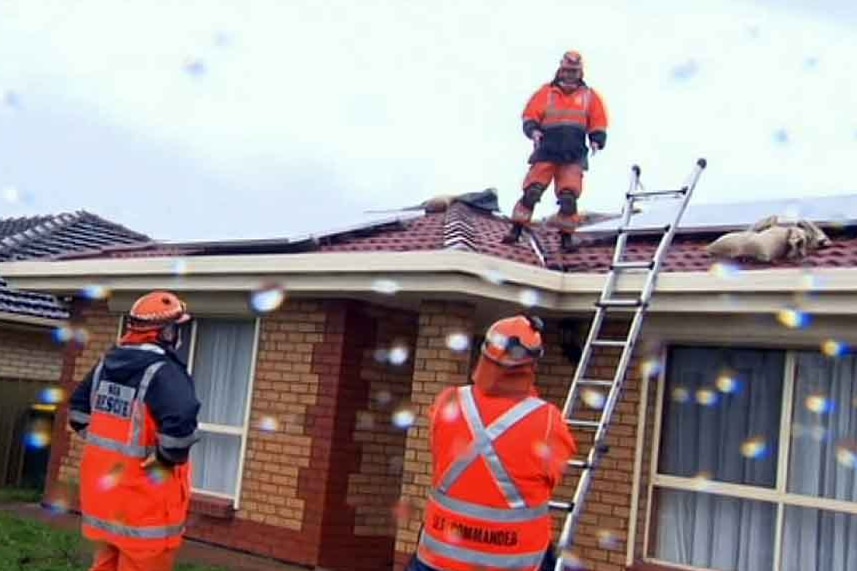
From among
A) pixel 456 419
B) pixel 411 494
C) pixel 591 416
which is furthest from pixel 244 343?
pixel 456 419

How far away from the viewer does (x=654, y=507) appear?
8.09m

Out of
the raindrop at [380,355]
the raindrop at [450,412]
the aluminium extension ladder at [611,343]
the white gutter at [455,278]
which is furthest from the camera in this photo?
the raindrop at [380,355]

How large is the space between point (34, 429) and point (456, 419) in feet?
33.5

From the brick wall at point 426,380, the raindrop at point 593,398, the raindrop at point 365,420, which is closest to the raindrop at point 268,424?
the raindrop at point 365,420

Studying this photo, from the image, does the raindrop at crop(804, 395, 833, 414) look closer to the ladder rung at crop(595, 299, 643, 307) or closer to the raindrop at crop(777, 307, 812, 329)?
the raindrop at crop(777, 307, 812, 329)

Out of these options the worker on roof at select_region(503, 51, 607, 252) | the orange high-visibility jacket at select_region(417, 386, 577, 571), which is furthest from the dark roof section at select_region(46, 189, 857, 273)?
the orange high-visibility jacket at select_region(417, 386, 577, 571)

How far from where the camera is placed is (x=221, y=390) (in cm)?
1016

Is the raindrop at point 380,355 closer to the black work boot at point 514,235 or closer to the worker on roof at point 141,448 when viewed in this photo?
the black work boot at point 514,235

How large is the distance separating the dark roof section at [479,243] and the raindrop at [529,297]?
1.59 feet

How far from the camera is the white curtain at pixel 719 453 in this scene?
768cm

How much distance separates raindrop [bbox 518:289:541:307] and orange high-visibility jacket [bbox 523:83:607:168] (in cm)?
139

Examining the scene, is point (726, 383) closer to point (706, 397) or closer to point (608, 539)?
point (706, 397)

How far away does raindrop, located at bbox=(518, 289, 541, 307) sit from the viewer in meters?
7.92

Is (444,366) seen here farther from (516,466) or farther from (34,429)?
(34,429)
